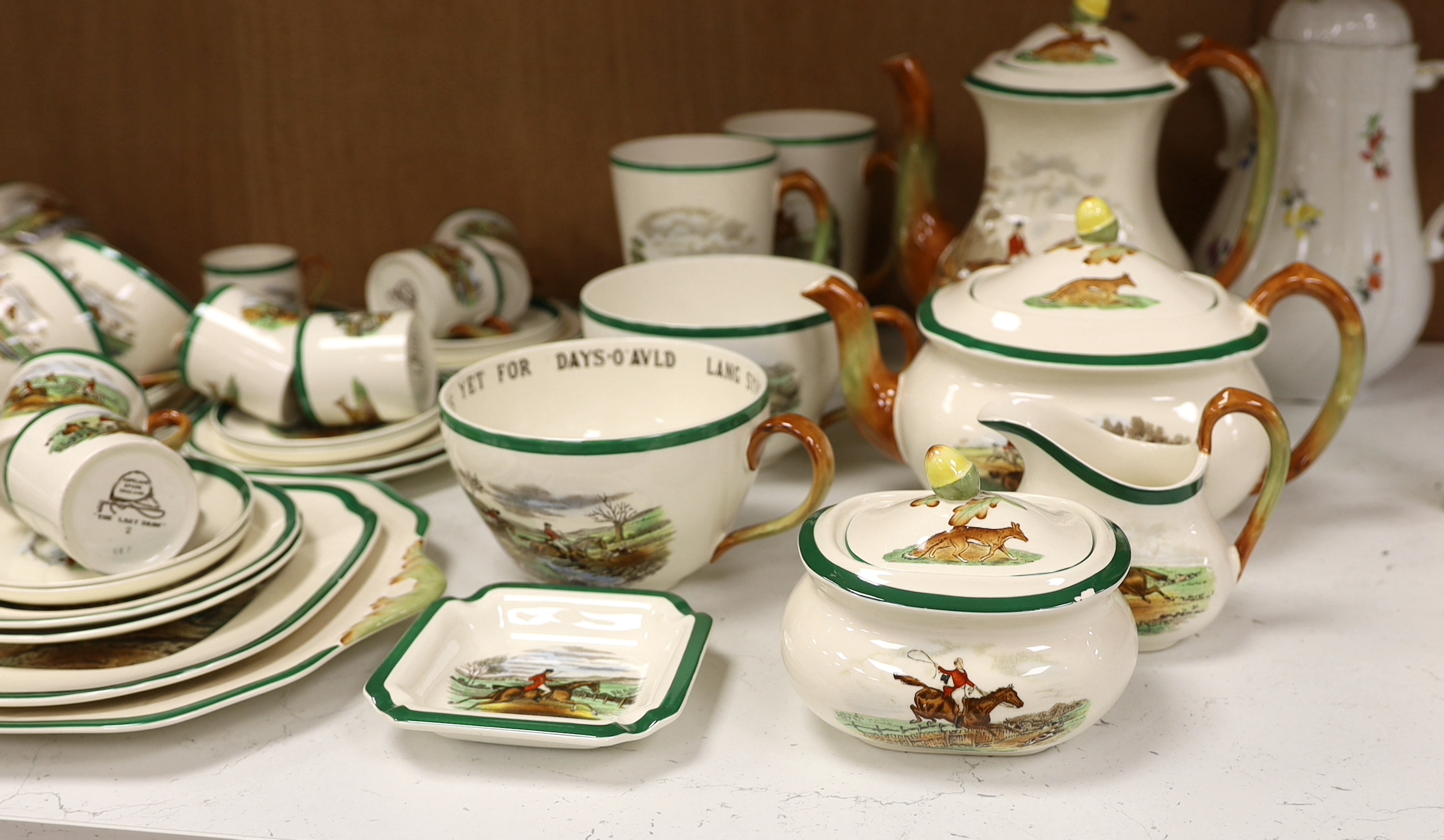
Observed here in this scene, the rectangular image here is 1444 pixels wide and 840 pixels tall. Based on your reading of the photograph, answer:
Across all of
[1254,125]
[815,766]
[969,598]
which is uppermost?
[1254,125]

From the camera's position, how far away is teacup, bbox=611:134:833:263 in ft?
3.31

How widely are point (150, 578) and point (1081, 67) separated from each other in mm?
671

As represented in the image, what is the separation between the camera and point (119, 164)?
1262 millimetres

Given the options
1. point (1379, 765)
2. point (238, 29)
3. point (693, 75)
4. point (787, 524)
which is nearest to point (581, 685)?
point (787, 524)

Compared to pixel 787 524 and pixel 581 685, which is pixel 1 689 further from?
pixel 787 524

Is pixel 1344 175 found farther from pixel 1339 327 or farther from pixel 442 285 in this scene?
pixel 442 285

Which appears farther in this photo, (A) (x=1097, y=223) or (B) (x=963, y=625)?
(A) (x=1097, y=223)

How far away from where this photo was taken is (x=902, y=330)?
0.90m

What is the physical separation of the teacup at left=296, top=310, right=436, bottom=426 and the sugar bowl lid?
41cm

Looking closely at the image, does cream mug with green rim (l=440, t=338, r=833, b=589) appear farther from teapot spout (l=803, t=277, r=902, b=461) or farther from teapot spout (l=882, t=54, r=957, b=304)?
teapot spout (l=882, t=54, r=957, b=304)

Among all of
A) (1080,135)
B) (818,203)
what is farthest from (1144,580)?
(818,203)

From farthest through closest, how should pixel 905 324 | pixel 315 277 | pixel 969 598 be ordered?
1. pixel 315 277
2. pixel 905 324
3. pixel 969 598

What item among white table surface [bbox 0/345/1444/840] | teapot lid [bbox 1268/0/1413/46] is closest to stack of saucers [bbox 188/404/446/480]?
white table surface [bbox 0/345/1444/840]

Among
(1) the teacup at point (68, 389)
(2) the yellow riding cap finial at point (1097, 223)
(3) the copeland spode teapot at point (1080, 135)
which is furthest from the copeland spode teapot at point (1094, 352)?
(1) the teacup at point (68, 389)
